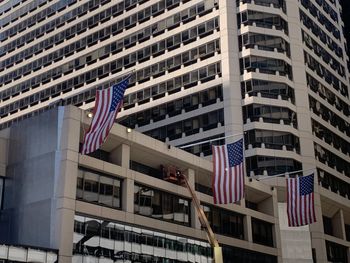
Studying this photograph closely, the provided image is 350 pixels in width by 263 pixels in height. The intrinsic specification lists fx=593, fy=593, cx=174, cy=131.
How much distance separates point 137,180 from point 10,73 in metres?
52.0

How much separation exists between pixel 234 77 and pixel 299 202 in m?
23.0

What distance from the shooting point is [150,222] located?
144ft

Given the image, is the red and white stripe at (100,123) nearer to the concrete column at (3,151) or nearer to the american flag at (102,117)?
the american flag at (102,117)

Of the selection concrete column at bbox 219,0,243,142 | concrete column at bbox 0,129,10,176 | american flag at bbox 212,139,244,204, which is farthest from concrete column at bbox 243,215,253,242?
concrete column at bbox 0,129,10,176

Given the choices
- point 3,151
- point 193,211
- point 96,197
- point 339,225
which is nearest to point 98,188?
point 96,197

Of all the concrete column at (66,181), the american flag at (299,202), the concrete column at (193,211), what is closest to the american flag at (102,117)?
the concrete column at (66,181)

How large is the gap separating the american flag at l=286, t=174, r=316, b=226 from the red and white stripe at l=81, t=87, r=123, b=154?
17151mm

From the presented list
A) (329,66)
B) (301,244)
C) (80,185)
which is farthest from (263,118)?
(80,185)

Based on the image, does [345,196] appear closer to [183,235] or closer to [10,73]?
[183,235]

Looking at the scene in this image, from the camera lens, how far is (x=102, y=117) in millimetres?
33125

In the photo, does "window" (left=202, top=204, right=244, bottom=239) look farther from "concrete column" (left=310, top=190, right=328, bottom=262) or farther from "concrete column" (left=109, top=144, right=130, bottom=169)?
"concrete column" (left=310, top=190, right=328, bottom=262)

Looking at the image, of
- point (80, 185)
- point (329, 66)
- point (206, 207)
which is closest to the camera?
point (80, 185)

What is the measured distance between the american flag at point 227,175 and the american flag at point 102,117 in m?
7.62

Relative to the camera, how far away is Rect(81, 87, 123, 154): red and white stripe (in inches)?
1294
